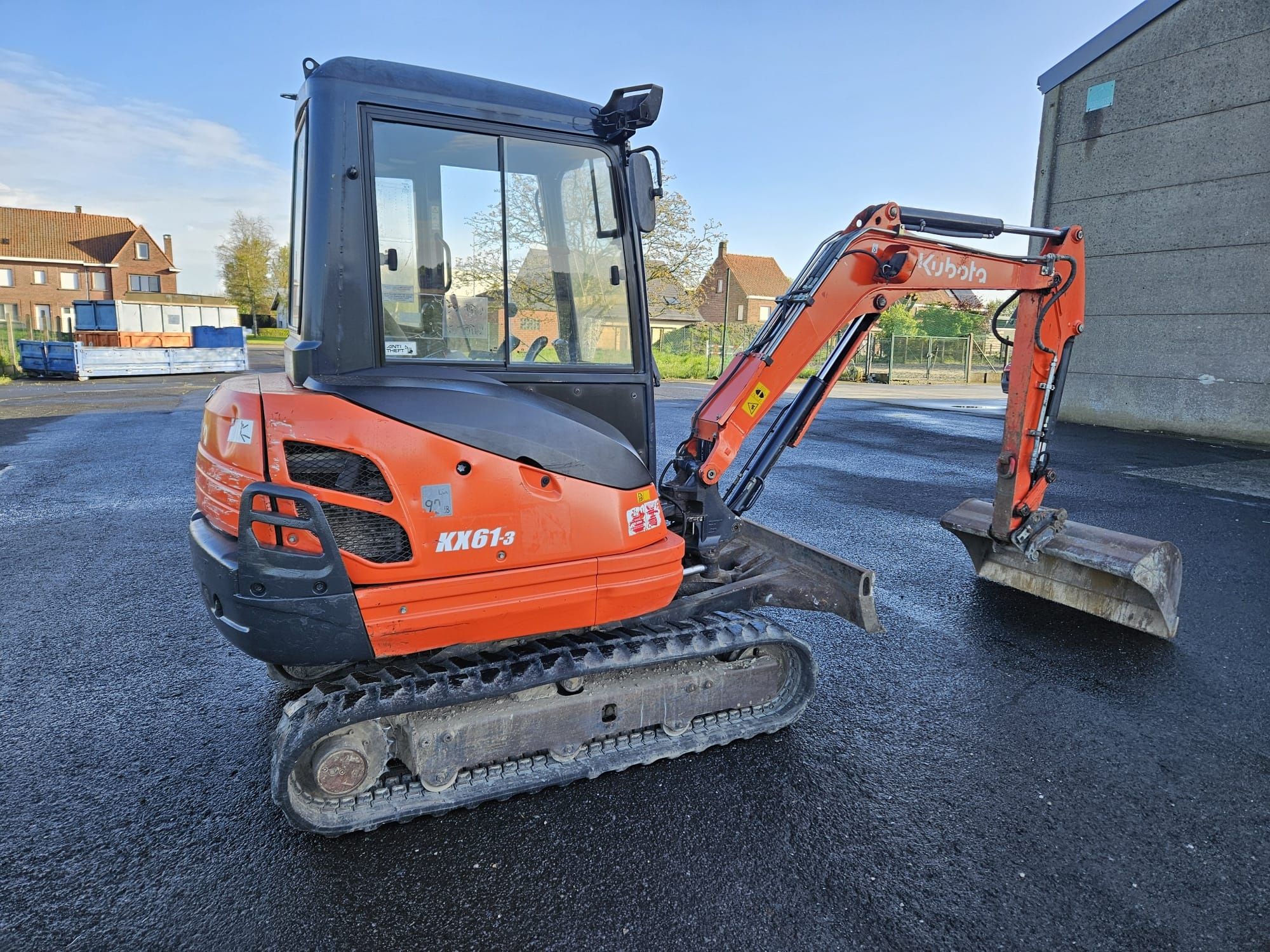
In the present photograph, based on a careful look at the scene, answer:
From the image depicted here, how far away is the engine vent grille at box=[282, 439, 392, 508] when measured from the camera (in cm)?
266

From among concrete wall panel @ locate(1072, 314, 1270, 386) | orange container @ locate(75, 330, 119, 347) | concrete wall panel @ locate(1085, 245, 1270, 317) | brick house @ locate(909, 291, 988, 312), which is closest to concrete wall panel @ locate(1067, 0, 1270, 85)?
concrete wall panel @ locate(1085, 245, 1270, 317)

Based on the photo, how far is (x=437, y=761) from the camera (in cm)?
293

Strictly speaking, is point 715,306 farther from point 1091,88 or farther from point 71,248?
point 71,248

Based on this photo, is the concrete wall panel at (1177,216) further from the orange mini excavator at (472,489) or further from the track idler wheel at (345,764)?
the track idler wheel at (345,764)

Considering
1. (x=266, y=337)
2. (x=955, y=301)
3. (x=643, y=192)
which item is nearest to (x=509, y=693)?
(x=643, y=192)

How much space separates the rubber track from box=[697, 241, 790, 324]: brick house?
2092 inches

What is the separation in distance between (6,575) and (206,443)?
159 inches

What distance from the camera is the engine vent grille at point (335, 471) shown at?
8.71ft

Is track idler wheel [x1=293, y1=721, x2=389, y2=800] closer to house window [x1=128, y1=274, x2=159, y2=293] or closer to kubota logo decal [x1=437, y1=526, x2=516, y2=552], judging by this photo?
kubota logo decal [x1=437, y1=526, x2=516, y2=552]

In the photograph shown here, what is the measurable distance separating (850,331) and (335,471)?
9.56ft

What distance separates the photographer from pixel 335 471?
2.69 meters

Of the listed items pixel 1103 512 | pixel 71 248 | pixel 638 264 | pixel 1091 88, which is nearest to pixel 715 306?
Result: pixel 1091 88

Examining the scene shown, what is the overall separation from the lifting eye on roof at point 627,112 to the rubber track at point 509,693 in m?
2.15

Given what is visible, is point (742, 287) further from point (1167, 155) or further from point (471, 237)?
point (471, 237)
